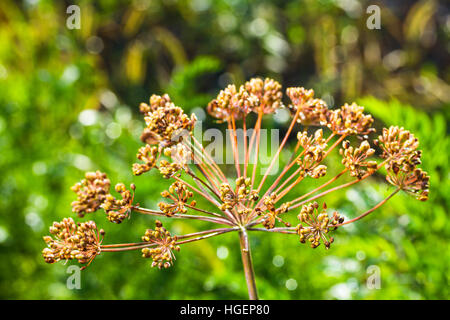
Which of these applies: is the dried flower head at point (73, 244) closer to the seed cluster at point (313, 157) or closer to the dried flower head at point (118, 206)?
the dried flower head at point (118, 206)

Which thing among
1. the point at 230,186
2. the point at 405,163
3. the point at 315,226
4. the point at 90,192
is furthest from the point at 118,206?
the point at 405,163

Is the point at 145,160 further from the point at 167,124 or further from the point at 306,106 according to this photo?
the point at 306,106

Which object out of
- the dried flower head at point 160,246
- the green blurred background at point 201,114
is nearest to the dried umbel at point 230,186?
the dried flower head at point 160,246

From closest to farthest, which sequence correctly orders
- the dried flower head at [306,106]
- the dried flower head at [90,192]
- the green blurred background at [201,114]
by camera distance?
the dried flower head at [90,192], the dried flower head at [306,106], the green blurred background at [201,114]

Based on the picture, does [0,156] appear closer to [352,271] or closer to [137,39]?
[352,271]

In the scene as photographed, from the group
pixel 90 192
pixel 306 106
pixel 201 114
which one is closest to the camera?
pixel 90 192

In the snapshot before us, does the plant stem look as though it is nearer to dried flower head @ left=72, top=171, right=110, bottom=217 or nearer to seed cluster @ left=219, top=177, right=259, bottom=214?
seed cluster @ left=219, top=177, right=259, bottom=214
